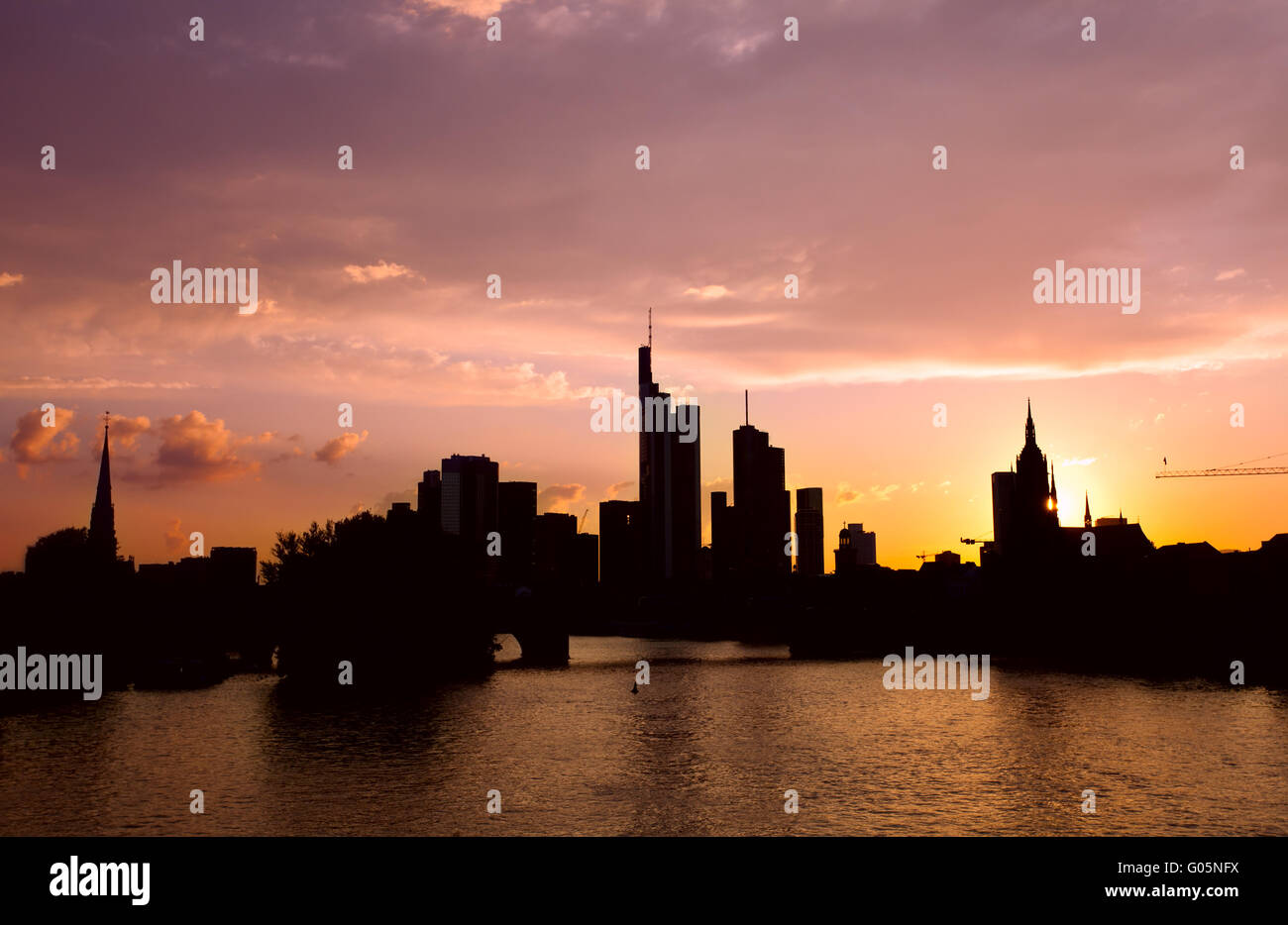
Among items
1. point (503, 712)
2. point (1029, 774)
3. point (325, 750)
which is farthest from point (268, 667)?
point (1029, 774)

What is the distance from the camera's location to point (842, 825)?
1928 inches

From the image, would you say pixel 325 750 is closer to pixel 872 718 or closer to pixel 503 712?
pixel 503 712
